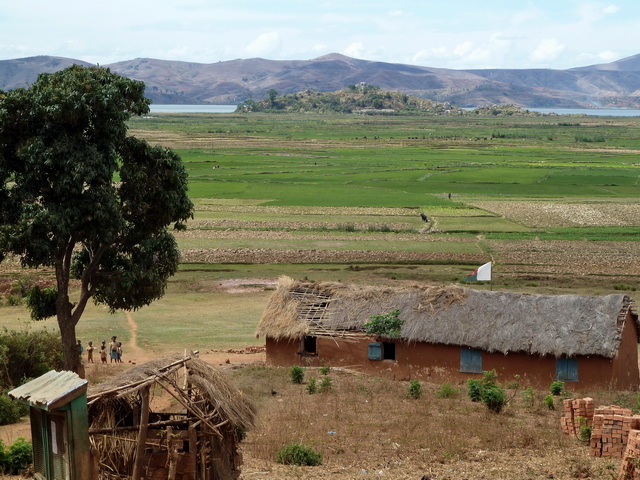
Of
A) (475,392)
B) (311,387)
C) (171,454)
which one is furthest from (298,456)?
(475,392)

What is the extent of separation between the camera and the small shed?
1169cm

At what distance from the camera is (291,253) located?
4850cm

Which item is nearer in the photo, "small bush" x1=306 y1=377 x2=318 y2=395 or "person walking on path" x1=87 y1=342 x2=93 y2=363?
"small bush" x1=306 y1=377 x2=318 y2=395

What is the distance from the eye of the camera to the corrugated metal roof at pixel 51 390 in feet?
37.8

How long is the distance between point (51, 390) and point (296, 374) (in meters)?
12.6

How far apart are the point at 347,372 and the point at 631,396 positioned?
789 cm

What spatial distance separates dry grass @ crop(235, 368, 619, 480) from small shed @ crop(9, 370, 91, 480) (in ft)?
12.1

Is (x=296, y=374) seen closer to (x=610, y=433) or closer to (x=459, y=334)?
(x=459, y=334)

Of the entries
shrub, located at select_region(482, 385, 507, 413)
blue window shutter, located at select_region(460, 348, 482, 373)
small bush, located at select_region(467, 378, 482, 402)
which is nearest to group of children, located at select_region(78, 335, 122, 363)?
blue window shutter, located at select_region(460, 348, 482, 373)

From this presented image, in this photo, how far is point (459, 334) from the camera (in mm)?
25281

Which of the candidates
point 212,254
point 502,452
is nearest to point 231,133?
point 212,254

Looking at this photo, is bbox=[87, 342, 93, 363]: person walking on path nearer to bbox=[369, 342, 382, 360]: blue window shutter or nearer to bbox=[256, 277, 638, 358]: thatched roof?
bbox=[256, 277, 638, 358]: thatched roof

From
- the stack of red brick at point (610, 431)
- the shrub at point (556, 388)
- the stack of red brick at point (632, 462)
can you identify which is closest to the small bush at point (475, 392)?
the shrub at point (556, 388)

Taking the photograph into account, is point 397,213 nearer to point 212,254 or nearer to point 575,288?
point 212,254
